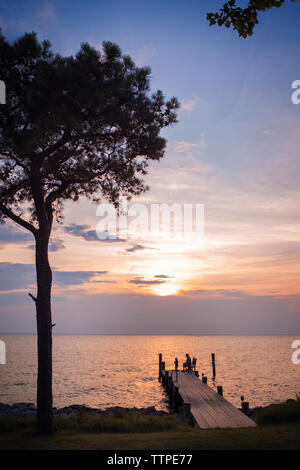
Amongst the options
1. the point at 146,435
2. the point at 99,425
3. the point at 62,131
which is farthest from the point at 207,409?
the point at 62,131

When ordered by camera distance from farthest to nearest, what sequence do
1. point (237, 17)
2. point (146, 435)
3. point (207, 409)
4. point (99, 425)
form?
point (207, 409) → point (99, 425) → point (146, 435) → point (237, 17)

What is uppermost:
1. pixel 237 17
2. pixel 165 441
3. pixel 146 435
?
pixel 237 17

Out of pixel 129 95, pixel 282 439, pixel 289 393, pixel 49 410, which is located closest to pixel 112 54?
pixel 129 95

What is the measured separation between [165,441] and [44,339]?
14.8 feet

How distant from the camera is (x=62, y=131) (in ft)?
39.2

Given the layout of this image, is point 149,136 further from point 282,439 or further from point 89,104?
point 282,439

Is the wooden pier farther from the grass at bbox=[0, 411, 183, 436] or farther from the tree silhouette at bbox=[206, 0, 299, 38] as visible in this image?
the tree silhouette at bbox=[206, 0, 299, 38]

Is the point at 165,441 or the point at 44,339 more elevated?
the point at 44,339

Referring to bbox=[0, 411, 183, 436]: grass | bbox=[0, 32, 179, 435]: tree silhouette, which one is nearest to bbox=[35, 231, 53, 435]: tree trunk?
bbox=[0, 32, 179, 435]: tree silhouette

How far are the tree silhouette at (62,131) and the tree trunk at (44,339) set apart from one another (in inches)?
1.1

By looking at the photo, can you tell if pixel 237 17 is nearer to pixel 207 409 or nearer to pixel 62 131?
pixel 62 131

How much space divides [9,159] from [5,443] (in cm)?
838

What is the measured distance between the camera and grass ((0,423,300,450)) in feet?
28.6

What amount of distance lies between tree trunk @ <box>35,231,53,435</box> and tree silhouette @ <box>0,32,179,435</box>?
28mm
